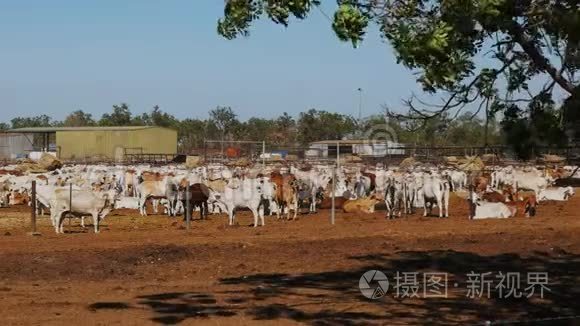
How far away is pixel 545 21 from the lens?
9227mm

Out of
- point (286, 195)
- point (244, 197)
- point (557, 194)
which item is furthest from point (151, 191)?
point (557, 194)

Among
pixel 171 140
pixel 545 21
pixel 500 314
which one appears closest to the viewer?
pixel 545 21

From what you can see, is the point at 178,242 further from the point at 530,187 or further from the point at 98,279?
the point at 530,187

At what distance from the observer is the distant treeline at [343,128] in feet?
31.9

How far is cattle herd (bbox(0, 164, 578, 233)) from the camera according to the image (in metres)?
26.2

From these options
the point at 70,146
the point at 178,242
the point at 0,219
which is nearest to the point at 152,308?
the point at 178,242

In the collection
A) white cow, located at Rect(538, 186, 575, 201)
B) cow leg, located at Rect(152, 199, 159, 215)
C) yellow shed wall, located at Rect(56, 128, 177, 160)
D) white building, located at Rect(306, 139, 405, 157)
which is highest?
yellow shed wall, located at Rect(56, 128, 177, 160)

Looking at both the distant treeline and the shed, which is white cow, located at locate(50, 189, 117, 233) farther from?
the shed


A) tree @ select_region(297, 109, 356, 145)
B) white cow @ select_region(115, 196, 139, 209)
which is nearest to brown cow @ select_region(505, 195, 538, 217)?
white cow @ select_region(115, 196, 139, 209)

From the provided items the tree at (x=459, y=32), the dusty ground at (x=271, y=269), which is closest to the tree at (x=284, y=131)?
the dusty ground at (x=271, y=269)

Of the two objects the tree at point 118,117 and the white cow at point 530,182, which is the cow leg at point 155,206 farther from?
the tree at point 118,117

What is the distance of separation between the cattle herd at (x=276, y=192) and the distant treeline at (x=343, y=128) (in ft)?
7.30

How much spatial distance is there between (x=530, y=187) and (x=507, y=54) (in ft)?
92.1

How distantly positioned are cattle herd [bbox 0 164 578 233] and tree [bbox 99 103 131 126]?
89393 mm
